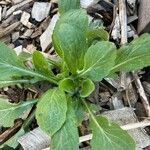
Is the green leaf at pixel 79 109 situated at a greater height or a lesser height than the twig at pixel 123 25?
lesser

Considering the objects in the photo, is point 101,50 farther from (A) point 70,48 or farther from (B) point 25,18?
(B) point 25,18

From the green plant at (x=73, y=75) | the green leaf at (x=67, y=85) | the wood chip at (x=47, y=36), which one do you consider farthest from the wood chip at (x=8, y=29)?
the green leaf at (x=67, y=85)

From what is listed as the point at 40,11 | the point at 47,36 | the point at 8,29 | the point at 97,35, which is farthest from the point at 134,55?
the point at 8,29

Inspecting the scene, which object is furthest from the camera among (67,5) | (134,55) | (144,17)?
(144,17)

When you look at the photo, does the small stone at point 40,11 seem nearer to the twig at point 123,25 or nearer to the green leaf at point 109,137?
the twig at point 123,25

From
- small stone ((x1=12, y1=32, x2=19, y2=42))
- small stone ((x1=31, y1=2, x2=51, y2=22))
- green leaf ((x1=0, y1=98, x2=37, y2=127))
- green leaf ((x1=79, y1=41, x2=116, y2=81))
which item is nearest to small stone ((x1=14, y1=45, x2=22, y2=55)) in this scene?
small stone ((x1=12, y1=32, x2=19, y2=42))

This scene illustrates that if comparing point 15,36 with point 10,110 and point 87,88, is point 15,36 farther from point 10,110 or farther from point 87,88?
point 87,88

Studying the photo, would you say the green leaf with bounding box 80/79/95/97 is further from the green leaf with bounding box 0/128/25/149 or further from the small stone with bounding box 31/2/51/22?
the small stone with bounding box 31/2/51/22
